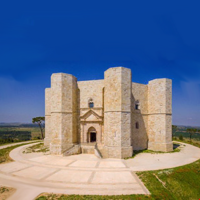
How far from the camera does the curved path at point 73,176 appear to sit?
29.2 ft

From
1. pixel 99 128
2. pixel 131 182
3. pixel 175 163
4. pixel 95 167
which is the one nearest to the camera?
pixel 131 182

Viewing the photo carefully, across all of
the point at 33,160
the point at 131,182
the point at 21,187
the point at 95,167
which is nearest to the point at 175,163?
the point at 131,182

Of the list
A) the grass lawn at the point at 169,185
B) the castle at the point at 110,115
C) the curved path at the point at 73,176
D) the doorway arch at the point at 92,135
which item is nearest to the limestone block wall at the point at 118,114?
the castle at the point at 110,115

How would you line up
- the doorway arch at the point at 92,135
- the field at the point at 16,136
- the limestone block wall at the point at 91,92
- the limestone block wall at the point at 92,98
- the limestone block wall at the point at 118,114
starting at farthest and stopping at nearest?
1. the field at the point at 16,136
2. the doorway arch at the point at 92,135
3. the limestone block wall at the point at 91,92
4. the limestone block wall at the point at 92,98
5. the limestone block wall at the point at 118,114

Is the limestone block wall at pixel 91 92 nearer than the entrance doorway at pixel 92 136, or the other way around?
the limestone block wall at pixel 91 92

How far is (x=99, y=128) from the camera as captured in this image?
1984 cm

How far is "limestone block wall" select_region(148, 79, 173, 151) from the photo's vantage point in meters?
19.5

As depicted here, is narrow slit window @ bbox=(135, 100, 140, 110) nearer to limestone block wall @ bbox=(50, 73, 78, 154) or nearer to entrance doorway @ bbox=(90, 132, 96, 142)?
entrance doorway @ bbox=(90, 132, 96, 142)

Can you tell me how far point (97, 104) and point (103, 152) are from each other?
21.9ft

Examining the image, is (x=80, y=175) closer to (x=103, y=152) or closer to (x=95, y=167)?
(x=95, y=167)

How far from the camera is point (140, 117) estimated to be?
20.6 m

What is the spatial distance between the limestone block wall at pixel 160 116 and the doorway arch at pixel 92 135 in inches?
328

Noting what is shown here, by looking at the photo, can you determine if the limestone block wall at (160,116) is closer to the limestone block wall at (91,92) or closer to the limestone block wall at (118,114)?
the limestone block wall at (118,114)

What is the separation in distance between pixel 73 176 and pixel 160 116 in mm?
14627
